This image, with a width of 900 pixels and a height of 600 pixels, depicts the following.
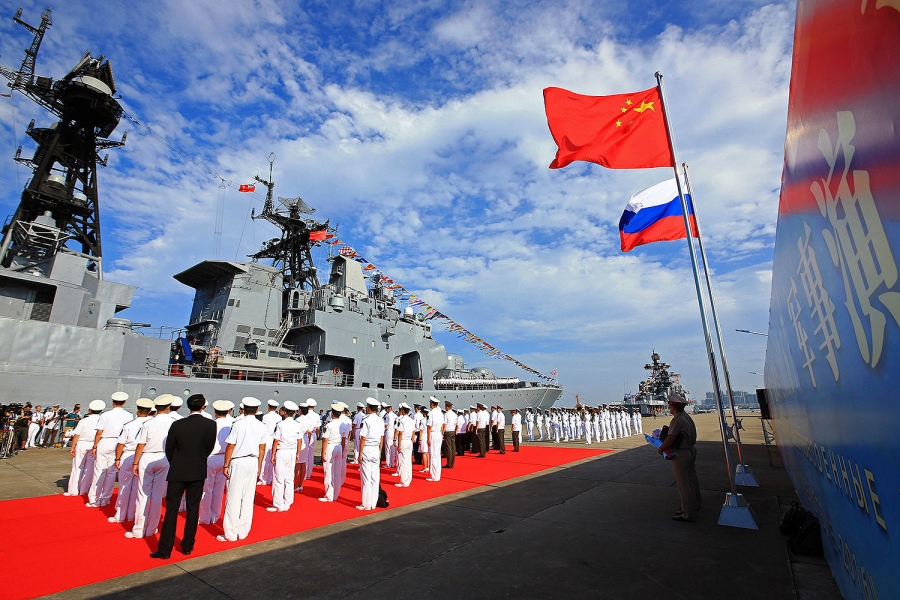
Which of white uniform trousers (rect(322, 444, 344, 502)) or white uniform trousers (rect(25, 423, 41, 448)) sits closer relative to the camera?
white uniform trousers (rect(322, 444, 344, 502))

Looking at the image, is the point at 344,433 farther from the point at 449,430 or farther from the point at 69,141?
the point at 69,141

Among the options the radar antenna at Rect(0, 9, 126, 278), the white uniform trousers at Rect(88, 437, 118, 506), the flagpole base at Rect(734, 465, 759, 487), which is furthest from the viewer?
the radar antenna at Rect(0, 9, 126, 278)

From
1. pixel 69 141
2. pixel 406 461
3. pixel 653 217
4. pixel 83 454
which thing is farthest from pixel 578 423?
pixel 69 141

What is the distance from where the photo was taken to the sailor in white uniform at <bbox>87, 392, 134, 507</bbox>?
538 cm

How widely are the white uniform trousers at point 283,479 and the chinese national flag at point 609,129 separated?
5.36 metres

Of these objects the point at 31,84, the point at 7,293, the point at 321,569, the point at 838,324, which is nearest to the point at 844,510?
the point at 838,324

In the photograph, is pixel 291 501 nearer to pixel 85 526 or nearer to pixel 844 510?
pixel 85 526

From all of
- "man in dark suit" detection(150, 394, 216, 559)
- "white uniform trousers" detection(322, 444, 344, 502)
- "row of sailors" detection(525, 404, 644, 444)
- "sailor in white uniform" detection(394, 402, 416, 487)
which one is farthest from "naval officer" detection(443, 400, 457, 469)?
"row of sailors" detection(525, 404, 644, 444)

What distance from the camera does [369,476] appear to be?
530 cm

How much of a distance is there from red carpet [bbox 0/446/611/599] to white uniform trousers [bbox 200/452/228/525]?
165 millimetres

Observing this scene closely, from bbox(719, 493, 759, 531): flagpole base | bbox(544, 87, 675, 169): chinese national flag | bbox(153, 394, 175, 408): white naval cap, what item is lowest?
bbox(719, 493, 759, 531): flagpole base

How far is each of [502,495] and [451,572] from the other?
9.78 ft

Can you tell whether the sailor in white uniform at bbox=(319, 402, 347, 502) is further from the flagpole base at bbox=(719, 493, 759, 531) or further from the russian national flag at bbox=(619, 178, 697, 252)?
the russian national flag at bbox=(619, 178, 697, 252)

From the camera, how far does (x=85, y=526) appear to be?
4.48 m
